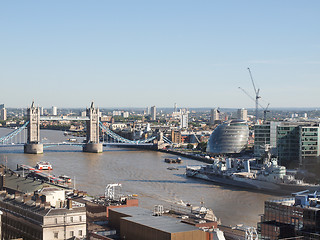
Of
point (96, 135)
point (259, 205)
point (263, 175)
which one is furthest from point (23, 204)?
point (96, 135)

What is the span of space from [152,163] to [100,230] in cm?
2973

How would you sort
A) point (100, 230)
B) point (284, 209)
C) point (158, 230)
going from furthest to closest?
1. point (284, 209)
2. point (100, 230)
3. point (158, 230)

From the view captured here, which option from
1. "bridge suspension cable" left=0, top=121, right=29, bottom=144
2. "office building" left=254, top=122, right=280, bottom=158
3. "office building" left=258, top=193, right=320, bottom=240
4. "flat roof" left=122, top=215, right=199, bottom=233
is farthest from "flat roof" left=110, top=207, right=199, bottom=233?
"bridge suspension cable" left=0, top=121, right=29, bottom=144

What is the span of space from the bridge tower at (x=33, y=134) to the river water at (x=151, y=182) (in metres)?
1.15

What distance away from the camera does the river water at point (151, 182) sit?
23.2m

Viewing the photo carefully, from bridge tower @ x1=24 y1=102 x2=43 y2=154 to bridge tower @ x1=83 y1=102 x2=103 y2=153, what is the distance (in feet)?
14.3

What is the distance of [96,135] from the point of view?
5562 cm

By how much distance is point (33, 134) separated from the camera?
52.8 m

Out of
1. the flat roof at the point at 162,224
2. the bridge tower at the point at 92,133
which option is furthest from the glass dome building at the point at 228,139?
the flat roof at the point at 162,224

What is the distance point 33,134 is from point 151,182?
24617mm

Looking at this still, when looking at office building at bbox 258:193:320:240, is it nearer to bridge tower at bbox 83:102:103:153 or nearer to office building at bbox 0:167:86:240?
office building at bbox 0:167:86:240

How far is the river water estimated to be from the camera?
2321 cm

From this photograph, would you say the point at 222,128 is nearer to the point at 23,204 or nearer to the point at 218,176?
the point at 218,176

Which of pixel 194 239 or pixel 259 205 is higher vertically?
pixel 194 239
